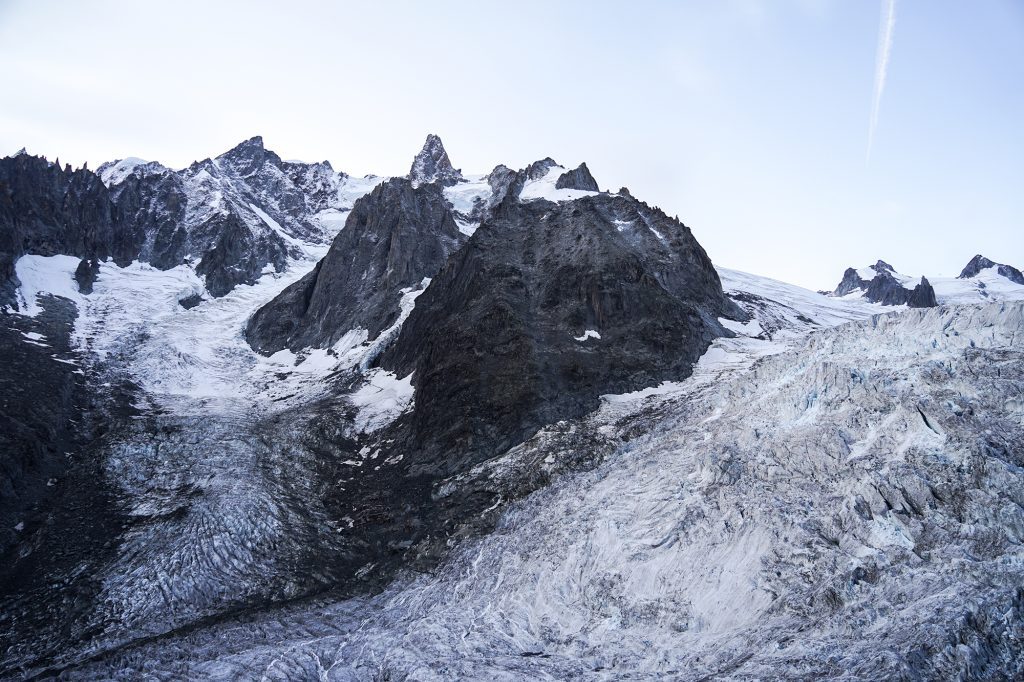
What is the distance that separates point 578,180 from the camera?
3223 inches

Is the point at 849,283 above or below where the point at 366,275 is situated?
above

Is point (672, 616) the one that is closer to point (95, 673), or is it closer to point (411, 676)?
point (411, 676)

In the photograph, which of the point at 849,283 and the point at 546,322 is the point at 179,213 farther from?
the point at 849,283

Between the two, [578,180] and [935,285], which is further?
[935,285]

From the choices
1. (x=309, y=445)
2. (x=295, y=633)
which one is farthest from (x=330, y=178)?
(x=295, y=633)

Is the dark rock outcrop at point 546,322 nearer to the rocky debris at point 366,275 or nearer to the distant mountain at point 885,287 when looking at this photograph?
the rocky debris at point 366,275

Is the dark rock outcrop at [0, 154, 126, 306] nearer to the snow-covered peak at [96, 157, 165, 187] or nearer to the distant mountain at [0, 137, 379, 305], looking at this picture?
the distant mountain at [0, 137, 379, 305]

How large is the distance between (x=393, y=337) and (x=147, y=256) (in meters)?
52.2

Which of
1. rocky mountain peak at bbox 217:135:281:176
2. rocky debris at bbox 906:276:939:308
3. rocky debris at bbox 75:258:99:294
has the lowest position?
rocky debris at bbox 75:258:99:294

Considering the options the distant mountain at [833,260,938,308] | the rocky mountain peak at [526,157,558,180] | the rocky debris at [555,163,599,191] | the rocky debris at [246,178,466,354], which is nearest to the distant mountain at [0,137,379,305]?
the rocky debris at [246,178,466,354]

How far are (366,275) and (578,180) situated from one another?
29581 mm

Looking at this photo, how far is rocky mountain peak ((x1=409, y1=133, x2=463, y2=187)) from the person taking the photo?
131875mm

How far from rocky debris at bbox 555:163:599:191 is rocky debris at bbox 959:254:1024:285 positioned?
118 meters

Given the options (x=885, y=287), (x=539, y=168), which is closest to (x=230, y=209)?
(x=539, y=168)
